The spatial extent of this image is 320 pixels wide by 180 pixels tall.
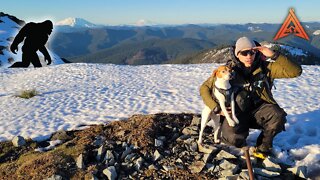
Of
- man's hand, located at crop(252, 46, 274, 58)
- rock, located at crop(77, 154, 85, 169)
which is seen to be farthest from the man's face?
rock, located at crop(77, 154, 85, 169)

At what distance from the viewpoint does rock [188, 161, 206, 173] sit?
21.2 feet

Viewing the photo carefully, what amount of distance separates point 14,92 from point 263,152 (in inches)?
498

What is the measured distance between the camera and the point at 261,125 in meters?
6.71

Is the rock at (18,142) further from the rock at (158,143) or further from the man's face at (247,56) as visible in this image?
the man's face at (247,56)

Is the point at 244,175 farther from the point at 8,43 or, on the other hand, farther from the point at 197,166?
the point at 8,43

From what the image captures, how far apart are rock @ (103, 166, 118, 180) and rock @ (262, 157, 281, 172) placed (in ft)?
9.18

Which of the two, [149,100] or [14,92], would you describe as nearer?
[149,100]

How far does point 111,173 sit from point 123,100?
699 cm

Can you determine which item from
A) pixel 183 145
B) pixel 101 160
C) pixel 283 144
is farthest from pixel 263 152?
pixel 101 160

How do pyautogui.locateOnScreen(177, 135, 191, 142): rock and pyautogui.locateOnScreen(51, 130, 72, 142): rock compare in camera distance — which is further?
pyautogui.locateOnScreen(51, 130, 72, 142): rock

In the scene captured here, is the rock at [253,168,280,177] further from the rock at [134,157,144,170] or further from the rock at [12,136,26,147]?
the rock at [12,136,26,147]

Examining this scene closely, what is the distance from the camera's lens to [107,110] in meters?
11.8

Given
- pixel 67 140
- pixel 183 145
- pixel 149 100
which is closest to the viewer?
pixel 183 145

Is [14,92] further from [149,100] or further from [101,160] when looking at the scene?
[101,160]
